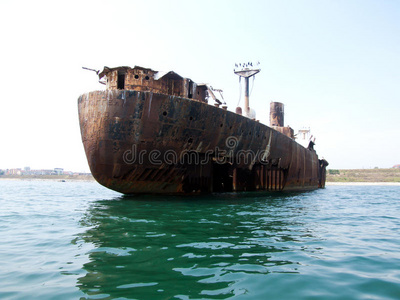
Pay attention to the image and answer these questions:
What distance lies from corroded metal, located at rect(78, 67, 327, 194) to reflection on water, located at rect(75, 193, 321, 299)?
11.6 ft

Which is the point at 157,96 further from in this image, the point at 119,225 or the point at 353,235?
the point at 353,235

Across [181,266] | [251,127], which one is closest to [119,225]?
[181,266]

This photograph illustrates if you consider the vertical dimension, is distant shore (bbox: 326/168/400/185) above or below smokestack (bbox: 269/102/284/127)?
below

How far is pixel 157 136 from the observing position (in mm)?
9523

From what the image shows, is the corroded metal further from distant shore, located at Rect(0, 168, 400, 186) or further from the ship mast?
distant shore, located at Rect(0, 168, 400, 186)

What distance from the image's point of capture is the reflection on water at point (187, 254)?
102 inches

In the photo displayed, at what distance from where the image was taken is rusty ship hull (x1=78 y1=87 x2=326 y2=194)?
934 cm

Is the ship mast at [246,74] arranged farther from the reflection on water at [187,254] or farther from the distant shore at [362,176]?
the distant shore at [362,176]

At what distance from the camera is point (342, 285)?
271 centimetres

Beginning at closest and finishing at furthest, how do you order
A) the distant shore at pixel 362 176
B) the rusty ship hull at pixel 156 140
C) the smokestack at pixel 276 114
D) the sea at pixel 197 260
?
the sea at pixel 197 260
the rusty ship hull at pixel 156 140
the smokestack at pixel 276 114
the distant shore at pixel 362 176

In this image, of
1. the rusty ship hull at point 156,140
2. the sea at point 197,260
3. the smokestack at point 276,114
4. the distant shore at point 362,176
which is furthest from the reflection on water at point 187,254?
the distant shore at point 362,176

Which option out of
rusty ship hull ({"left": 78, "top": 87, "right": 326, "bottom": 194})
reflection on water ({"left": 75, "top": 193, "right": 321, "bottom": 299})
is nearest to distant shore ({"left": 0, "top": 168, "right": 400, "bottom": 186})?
rusty ship hull ({"left": 78, "top": 87, "right": 326, "bottom": 194})

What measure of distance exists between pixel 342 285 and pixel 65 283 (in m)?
2.63

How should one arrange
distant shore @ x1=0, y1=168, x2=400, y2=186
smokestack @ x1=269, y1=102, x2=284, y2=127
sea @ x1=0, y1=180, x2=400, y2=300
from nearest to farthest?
sea @ x1=0, y1=180, x2=400, y2=300 → smokestack @ x1=269, y1=102, x2=284, y2=127 → distant shore @ x1=0, y1=168, x2=400, y2=186
